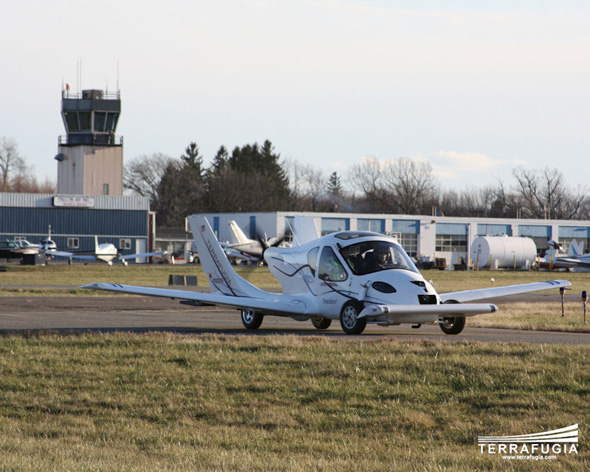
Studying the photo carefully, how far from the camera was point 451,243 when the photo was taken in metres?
103

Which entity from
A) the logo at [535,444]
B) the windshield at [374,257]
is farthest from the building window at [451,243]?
the logo at [535,444]

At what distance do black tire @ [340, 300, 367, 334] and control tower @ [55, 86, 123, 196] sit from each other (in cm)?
8100

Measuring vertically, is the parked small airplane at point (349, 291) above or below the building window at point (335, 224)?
below

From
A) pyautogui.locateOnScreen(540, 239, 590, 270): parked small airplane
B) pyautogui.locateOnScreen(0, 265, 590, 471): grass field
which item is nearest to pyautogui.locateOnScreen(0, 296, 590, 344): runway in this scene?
pyautogui.locateOnScreen(0, 265, 590, 471): grass field

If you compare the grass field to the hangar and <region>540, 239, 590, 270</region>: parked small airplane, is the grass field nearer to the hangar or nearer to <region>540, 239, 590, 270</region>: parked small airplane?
<region>540, 239, 590, 270</region>: parked small airplane

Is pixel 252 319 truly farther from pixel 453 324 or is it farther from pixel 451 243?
pixel 451 243

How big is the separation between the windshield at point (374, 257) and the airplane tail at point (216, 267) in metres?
3.50

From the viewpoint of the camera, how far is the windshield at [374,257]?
1933 centimetres

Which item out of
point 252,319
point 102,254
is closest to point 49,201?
point 102,254

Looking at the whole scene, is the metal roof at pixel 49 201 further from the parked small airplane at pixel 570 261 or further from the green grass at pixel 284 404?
the green grass at pixel 284 404

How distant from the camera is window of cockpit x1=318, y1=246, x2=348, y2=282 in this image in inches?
776

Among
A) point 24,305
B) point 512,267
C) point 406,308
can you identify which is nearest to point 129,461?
point 406,308

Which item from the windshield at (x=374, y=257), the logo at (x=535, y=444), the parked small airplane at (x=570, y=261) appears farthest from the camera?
the parked small airplane at (x=570, y=261)

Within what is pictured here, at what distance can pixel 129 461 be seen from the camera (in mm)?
9219
